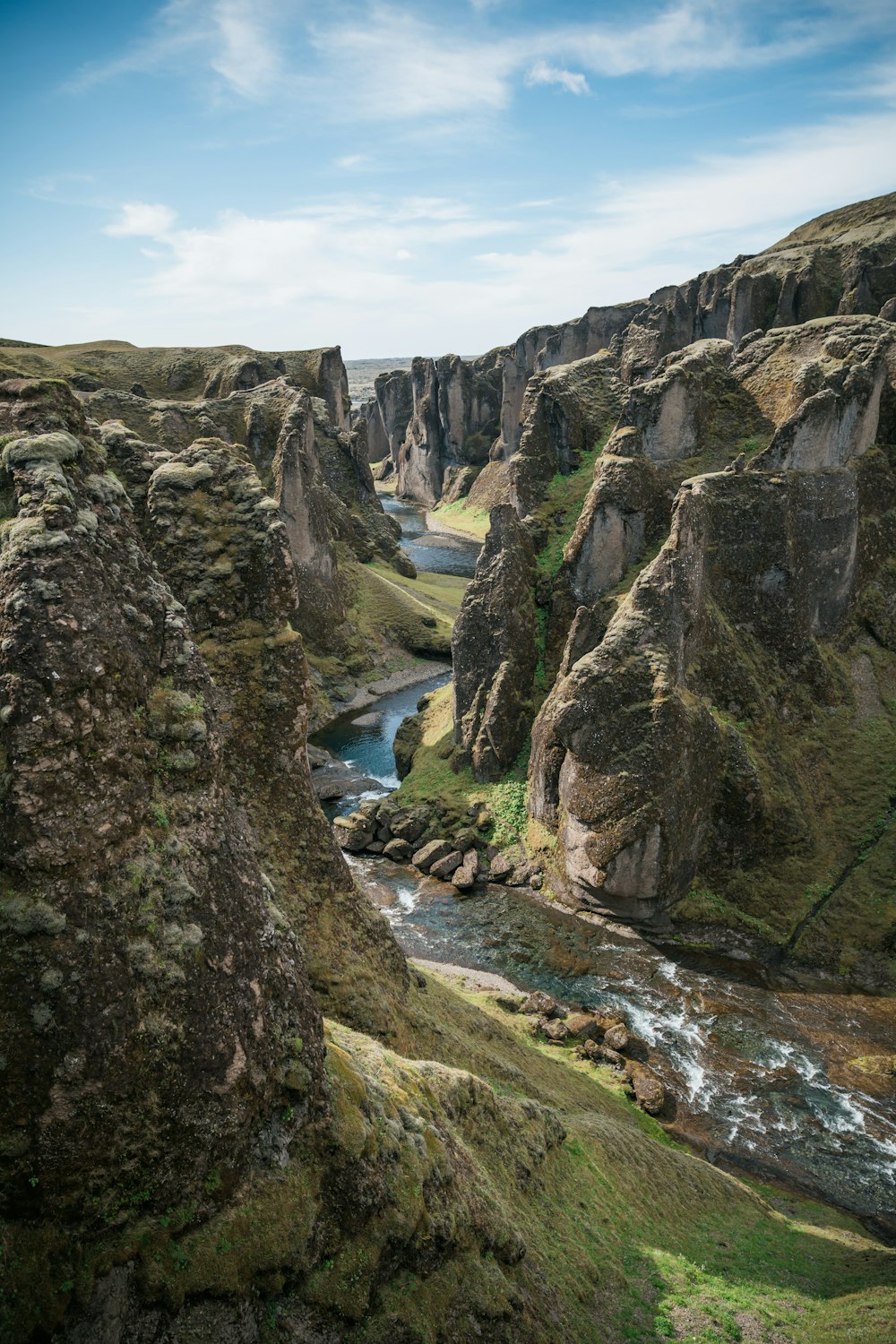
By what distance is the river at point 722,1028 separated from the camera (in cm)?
2195

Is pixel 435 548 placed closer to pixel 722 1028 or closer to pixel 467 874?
pixel 467 874

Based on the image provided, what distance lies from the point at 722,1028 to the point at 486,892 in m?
11.5

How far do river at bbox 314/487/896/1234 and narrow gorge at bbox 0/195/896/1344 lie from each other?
0.46 ft

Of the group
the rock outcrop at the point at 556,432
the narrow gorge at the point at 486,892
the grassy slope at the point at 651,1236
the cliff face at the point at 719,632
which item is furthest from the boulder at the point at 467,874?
the rock outcrop at the point at 556,432

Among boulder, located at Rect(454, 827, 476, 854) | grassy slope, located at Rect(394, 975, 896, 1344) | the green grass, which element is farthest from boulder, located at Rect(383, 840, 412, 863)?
the green grass

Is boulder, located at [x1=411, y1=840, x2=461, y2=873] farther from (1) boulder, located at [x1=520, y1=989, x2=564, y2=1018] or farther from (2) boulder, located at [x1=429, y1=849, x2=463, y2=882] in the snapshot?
(1) boulder, located at [x1=520, y1=989, x2=564, y2=1018]

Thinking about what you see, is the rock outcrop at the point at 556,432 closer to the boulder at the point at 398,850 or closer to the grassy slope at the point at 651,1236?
the boulder at the point at 398,850

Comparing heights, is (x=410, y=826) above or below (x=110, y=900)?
below

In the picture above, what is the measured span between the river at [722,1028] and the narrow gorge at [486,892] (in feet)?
0.46

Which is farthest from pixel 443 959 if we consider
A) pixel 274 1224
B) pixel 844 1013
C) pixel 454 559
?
pixel 454 559

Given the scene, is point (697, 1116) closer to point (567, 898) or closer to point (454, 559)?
point (567, 898)

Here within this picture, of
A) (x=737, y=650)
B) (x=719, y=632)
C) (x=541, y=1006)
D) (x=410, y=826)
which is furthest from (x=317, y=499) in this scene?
(x=541, y=1006)

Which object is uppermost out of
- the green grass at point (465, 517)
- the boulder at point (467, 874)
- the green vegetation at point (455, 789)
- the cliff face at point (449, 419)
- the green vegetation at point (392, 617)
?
the cliff face at point (449, 419)

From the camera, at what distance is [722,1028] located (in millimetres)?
26672
